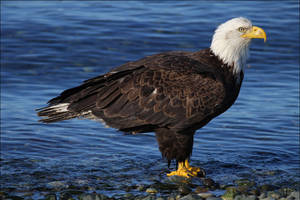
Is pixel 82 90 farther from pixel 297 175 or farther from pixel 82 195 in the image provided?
pixel 297 175

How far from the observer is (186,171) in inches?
277

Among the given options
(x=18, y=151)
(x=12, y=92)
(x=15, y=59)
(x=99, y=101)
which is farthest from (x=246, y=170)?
(x=15, y=59)

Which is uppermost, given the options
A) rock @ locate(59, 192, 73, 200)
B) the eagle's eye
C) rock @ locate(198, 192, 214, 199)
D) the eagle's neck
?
the eagle's eye

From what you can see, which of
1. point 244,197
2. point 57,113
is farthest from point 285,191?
point 57,113

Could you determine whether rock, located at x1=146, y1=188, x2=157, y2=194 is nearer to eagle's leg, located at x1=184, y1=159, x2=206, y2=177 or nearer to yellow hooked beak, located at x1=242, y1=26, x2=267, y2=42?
eagle's leg, located at x1=184, y1=159, x2=206, y2=177

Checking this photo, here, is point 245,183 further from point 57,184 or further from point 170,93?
point 57,184

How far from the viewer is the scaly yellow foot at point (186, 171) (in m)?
7.02

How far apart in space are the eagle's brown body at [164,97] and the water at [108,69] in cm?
66

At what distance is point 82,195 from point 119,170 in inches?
38.5

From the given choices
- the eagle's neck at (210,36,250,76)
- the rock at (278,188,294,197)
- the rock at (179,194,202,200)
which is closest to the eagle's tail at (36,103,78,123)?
the rock at (179,194,202,200)

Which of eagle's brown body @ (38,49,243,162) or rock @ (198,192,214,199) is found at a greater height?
eagle's brown body @ (38,49,243,162)

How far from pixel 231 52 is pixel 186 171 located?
4.90 feet

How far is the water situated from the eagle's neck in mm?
1316

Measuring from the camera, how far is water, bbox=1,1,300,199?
23.7ft
